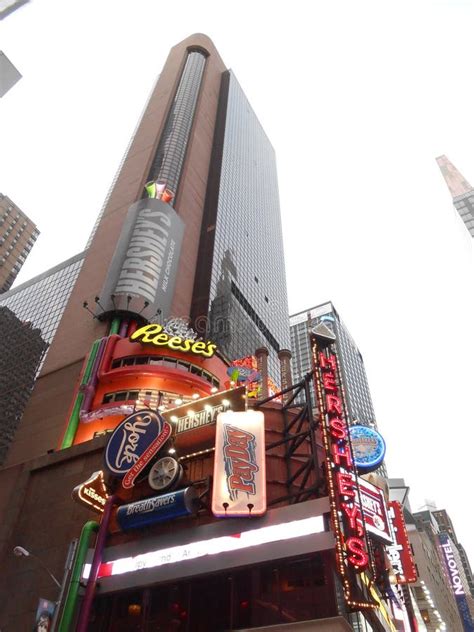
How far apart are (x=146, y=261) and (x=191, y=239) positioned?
2337 cm

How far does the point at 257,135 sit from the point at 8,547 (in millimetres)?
160603

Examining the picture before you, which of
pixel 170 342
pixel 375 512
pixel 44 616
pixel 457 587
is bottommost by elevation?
pixel 44 616

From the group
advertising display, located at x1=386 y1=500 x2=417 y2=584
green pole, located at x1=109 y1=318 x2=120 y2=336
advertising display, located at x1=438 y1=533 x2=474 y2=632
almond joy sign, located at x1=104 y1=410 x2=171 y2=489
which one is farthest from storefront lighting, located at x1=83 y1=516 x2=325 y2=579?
advertising display, located at x1=438 y1=533 x2=474 y2=632

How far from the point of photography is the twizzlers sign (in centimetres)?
1805

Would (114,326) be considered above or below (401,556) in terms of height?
above

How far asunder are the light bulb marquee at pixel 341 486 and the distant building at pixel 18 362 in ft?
252

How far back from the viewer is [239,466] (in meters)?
22.9

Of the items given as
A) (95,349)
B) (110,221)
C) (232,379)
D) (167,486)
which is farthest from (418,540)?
(110,221)

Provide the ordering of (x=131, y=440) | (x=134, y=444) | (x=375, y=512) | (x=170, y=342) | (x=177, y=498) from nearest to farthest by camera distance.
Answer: (x=177, y=498) → (x=134, y=444) → (x=131, y=440) → (x=375, y=512) → (x=170, y=342)

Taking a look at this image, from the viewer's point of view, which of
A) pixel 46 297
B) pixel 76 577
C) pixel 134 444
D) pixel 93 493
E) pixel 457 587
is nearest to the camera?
pixel 76 577

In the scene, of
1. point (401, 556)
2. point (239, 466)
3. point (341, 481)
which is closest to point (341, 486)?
point (341, 481)

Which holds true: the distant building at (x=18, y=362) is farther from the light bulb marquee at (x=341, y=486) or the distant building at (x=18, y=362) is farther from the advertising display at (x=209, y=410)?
the light bulb marquee at (x=341, y=486)

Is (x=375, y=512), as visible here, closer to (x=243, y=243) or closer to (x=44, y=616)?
(x=44, y=616)

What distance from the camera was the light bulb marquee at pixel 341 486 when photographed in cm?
1795
